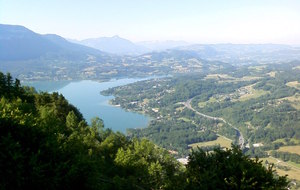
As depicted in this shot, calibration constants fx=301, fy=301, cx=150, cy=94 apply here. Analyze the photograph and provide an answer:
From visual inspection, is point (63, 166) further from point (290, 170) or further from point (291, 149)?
point (291, 149)

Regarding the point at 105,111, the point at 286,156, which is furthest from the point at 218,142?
the point at 105,111

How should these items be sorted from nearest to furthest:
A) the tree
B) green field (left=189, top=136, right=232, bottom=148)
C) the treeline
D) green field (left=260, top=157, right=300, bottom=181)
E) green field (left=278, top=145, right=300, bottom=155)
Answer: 1. the tree
2. green field (left=260, top=157, right=300, bottom=181)
3. the treeline
4. green field (left=278, top=145, right=300, bottom=155)
5. green field (left=189, top=136, right=232, bottom=148)

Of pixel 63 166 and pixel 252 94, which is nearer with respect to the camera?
pixel 63 166

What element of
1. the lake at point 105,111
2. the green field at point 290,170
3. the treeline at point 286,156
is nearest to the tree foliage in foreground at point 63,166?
the green field at point 290,170

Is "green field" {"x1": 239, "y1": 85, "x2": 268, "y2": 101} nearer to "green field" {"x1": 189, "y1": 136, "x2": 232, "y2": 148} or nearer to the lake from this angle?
the lake

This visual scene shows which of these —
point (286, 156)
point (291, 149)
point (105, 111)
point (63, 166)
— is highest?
point (63, 166)

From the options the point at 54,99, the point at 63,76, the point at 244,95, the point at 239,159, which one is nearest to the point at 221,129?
the point at 244,95

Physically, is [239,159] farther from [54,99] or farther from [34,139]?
[54,99]

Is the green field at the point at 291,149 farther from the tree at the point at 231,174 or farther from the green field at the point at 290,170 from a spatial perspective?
the tree at the point at 231,174

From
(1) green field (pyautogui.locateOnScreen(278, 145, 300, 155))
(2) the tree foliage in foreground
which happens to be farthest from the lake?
(2) the tree foliage in foreground
